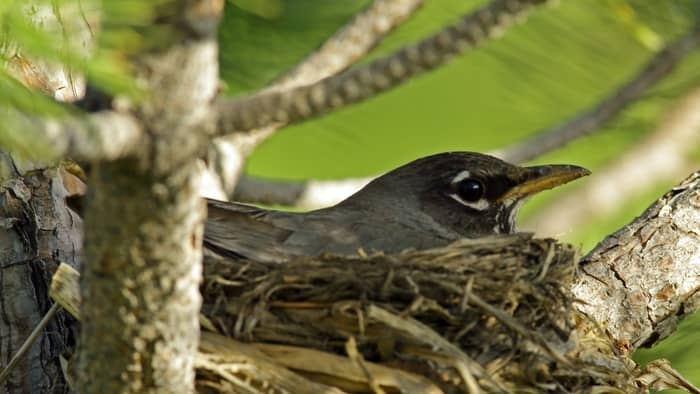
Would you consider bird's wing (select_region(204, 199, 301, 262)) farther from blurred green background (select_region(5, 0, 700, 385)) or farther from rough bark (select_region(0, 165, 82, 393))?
blurred green background (select_region(5, 0, 700, 385))

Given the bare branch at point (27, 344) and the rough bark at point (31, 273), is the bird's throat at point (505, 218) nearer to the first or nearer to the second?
the rough bark at point (31, 273)

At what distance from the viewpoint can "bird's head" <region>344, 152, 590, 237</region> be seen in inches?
163

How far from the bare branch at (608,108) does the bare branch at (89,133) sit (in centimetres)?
297

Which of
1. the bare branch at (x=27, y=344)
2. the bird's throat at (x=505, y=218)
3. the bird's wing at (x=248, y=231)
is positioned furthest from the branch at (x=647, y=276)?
the bare branch at (x=27, y=344)

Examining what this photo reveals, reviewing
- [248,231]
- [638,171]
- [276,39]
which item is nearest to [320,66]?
[276,39]

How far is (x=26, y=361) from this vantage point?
3152 millimetres

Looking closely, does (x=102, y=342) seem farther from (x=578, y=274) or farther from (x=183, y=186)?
(x=578, y=274)

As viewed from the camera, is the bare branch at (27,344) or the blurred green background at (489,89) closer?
the bare branch at (27,344)

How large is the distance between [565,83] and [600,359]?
2035 millimetres

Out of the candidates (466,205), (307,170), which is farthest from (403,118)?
(466,205)

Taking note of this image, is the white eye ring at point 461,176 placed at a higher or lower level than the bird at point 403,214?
higher

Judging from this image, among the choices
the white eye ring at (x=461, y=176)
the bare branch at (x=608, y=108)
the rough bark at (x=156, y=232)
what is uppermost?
the bare branch at (x=608, y=108)

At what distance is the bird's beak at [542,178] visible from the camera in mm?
4016

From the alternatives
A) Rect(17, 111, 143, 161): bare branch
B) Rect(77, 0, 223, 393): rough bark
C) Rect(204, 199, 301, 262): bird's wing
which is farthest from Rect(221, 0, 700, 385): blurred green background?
Rect(17, 111, 143, 161): bare branch
